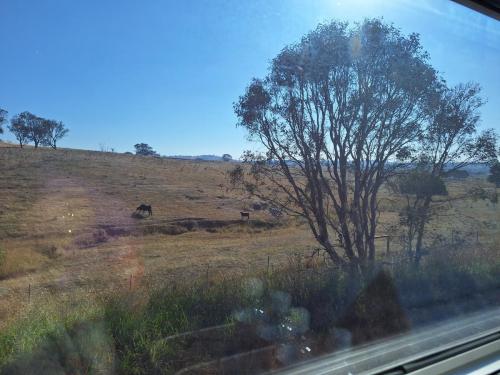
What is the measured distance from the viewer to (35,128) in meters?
5.04

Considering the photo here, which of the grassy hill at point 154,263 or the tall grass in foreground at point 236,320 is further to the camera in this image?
the grassy hill at point 154,263

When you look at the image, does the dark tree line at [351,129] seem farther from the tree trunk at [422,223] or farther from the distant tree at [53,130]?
the distant tree at [53,130]

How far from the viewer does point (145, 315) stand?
3547 mm

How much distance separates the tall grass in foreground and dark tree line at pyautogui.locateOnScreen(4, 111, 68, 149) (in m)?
1.59

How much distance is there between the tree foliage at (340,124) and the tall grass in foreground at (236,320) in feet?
3.32

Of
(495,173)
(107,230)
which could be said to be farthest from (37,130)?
→ (107,230)

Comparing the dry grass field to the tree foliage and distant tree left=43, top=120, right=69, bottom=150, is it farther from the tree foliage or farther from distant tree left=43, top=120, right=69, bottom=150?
distant tree left=43, top=120, right=69, bottom=150

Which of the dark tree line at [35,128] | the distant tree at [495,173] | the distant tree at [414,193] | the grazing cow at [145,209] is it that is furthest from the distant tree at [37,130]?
the grazing cow at [145,209]

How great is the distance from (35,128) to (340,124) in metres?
3.36

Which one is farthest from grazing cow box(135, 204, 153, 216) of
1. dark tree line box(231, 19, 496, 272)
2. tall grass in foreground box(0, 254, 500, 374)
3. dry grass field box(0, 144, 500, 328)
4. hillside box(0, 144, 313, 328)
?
tall grass in foreground box(0, 254, 500, 374)

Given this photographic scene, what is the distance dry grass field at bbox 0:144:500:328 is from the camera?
7.25 metres

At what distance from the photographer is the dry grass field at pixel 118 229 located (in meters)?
7.25

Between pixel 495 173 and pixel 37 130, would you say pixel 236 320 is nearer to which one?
pixel 37 130

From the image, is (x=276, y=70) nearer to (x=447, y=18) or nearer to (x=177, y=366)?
(x=447, y=18)
